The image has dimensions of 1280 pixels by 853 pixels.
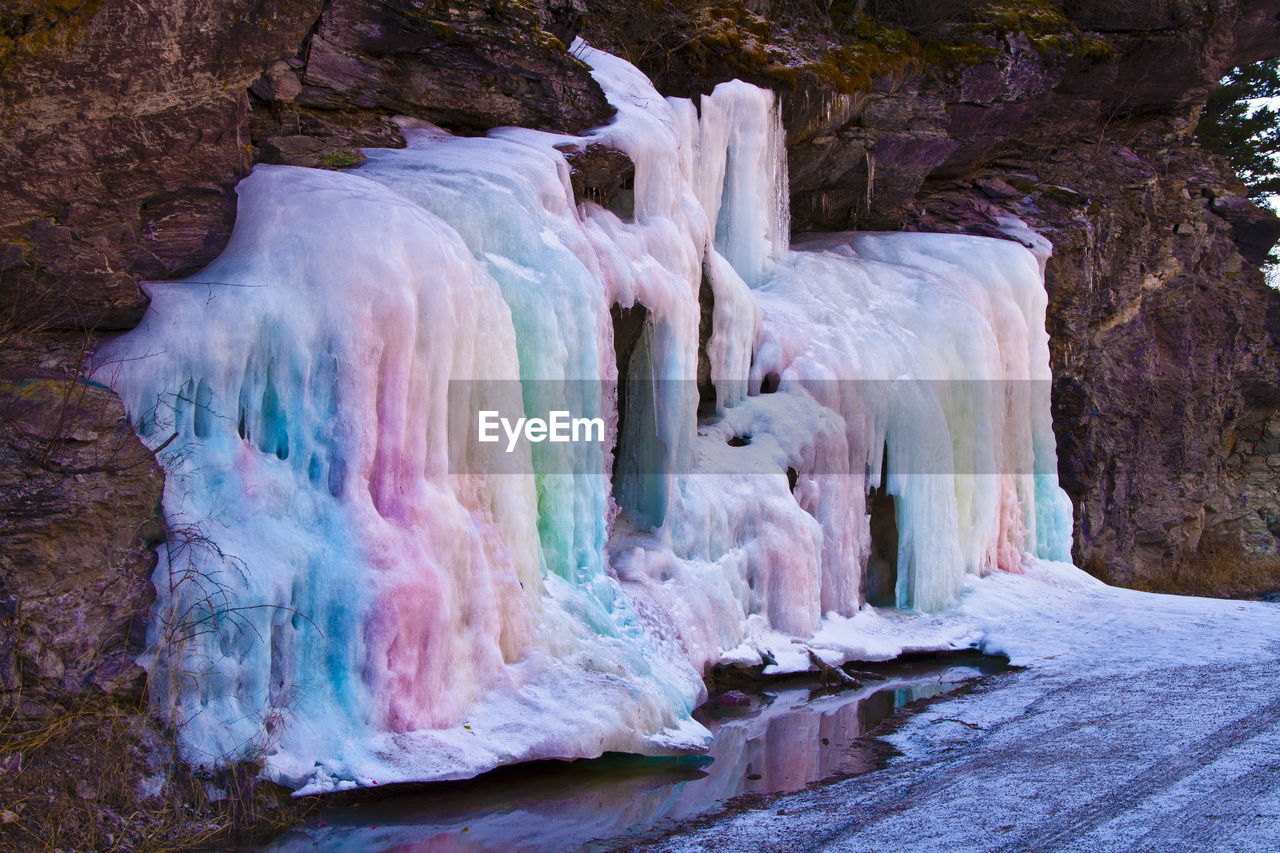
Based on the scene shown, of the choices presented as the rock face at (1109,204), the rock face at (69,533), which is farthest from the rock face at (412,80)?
the rock face at (1109,204)

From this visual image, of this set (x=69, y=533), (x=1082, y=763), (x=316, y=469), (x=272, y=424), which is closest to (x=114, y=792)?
(x=69, y=533)

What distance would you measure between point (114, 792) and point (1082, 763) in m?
4.25

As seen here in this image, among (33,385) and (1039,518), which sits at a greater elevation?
(33,385)

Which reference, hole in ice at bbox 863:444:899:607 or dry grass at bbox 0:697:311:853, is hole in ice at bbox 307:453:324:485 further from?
hole in ice at bbox 863:444:899:607

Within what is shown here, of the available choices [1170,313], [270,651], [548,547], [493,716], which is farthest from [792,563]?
[1170,313]

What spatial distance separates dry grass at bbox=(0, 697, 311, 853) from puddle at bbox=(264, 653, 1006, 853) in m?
0.21

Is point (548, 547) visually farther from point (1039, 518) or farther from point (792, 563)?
point (1039, 518)

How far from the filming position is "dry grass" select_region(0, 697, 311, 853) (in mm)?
4535

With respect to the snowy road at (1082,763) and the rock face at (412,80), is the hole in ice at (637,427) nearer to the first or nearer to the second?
the rock face at (412,80)

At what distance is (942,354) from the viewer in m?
11.6

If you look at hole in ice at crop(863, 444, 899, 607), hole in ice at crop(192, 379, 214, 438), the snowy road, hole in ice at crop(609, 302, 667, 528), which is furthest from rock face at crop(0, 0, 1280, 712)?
hole in ice at crop(863, 444, 899, 607)

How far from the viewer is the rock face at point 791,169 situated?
5.27 m

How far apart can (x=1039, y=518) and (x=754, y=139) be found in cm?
474

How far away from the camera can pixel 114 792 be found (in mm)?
4785
